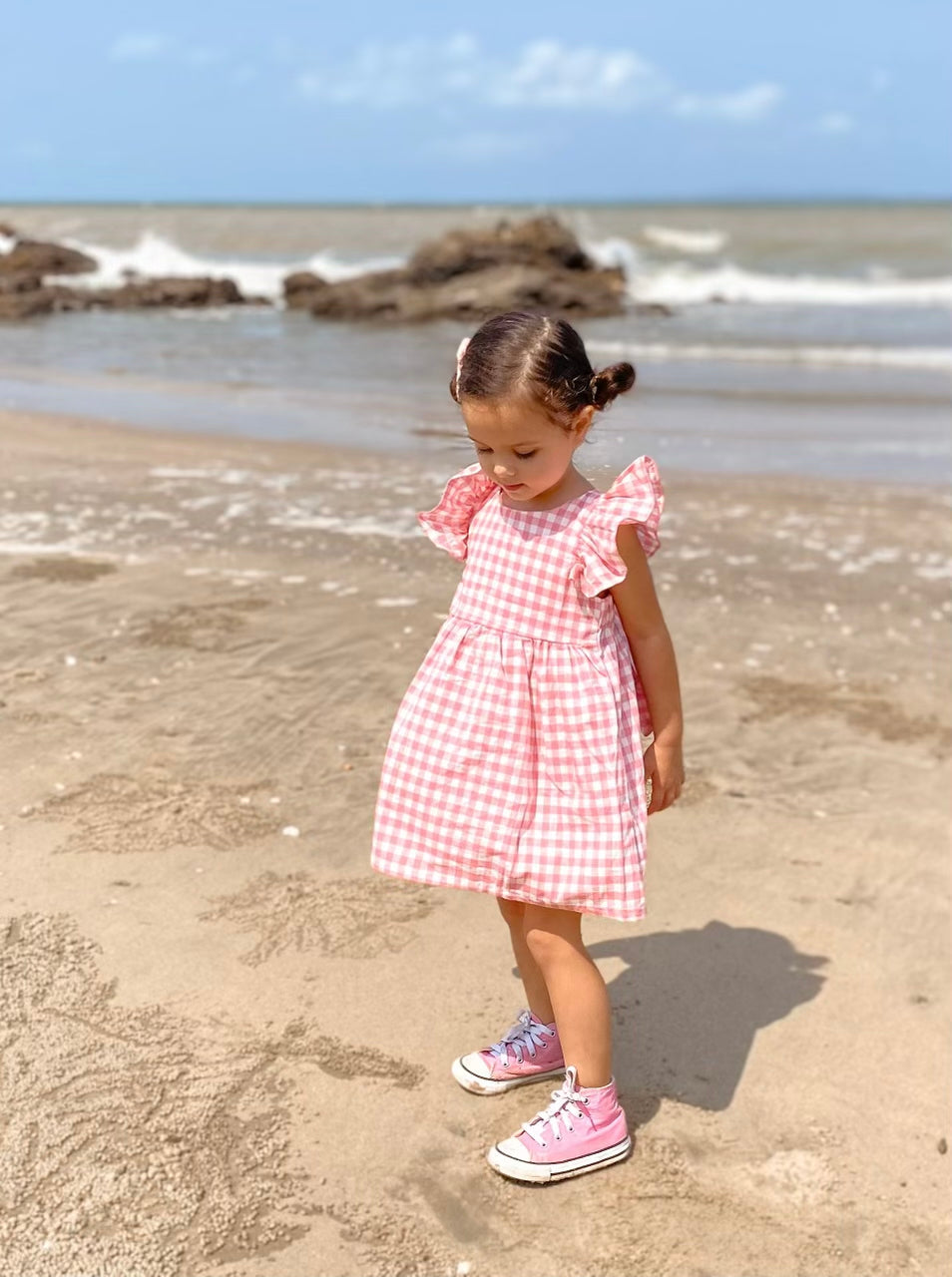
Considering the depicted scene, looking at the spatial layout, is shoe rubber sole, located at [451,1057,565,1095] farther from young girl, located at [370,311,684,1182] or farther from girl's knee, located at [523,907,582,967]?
girl's knee, located at [523,907,582,967]

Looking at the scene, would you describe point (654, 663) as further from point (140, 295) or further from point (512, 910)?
point (140, 295)

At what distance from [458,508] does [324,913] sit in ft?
3.88

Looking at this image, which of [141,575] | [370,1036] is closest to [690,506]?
[141,575]

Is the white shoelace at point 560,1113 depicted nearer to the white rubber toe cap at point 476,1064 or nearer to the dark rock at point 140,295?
the white rubber toe cap at point 476,1064

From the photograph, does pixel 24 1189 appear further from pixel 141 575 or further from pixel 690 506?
pixel 690 506

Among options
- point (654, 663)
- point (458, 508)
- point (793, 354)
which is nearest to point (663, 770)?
point (654, 663)

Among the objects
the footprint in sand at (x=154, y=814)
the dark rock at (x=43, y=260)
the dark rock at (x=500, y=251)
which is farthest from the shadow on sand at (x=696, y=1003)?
the dark rock at (x=43, y=260)

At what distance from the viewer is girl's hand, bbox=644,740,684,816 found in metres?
2.56

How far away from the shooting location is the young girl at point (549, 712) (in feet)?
7.85

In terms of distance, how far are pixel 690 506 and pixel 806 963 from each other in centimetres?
491

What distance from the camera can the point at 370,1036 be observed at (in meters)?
2.86

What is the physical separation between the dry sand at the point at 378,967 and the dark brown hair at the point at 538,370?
4.61ft

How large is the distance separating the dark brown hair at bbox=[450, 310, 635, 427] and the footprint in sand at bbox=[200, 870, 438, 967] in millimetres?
1438

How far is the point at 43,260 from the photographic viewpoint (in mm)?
34062
